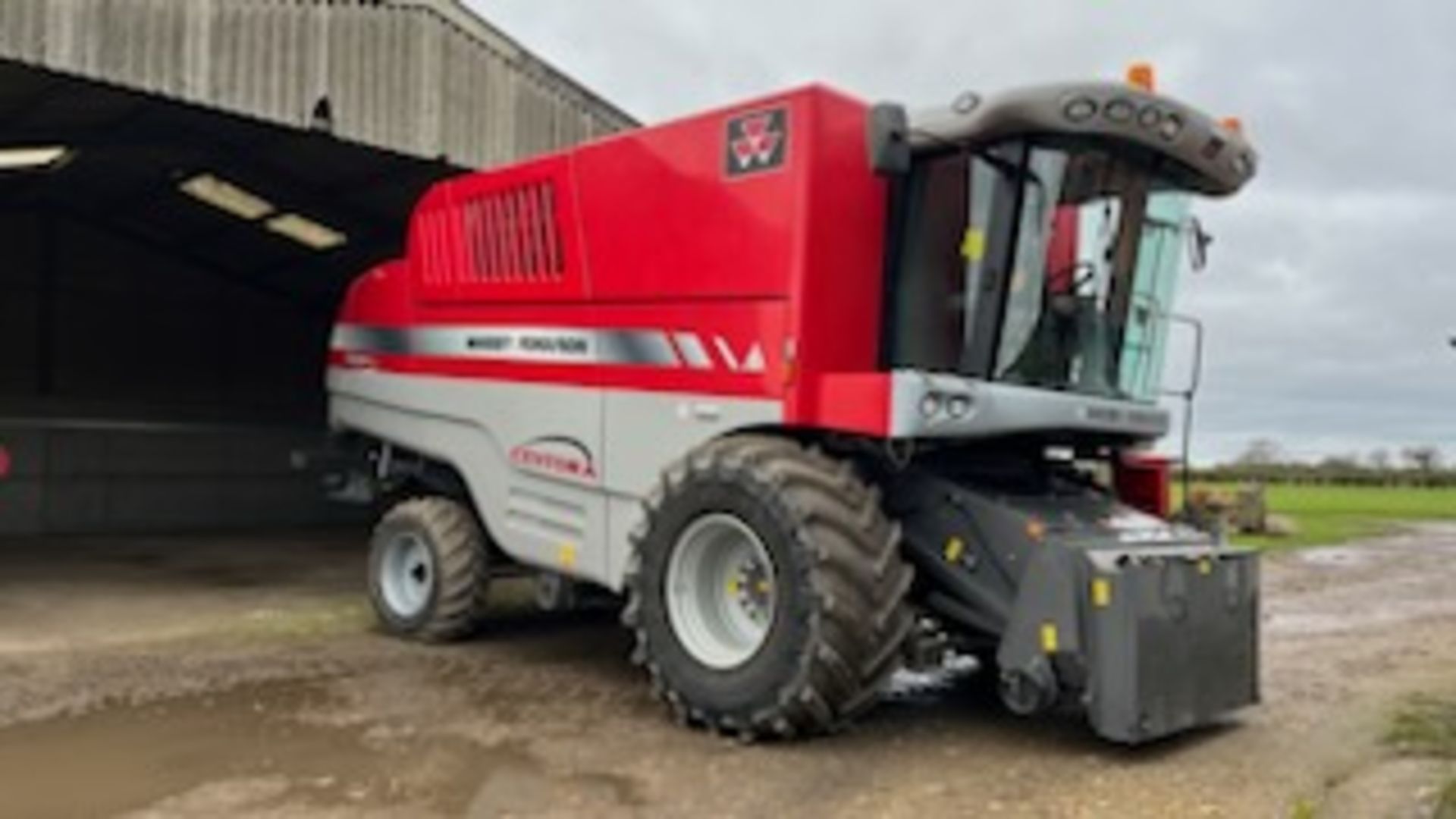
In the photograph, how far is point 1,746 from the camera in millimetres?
6859

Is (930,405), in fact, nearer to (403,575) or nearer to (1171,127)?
(1171,127)

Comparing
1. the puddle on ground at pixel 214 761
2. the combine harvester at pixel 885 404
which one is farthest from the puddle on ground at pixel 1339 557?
the puddle on ground at pixel 214 761

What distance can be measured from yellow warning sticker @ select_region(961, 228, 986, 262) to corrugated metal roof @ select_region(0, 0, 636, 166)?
609cm

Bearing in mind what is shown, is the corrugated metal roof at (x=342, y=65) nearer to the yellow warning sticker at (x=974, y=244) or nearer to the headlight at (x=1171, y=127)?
the yellow warning sticker at (x=974, y=244)

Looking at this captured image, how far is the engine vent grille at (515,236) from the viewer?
881cm

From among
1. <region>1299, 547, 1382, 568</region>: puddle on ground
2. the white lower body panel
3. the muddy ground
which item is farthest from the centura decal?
<region>1299, 547, 1382, 568</region>: puddle on ground

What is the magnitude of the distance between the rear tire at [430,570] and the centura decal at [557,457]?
943 mm

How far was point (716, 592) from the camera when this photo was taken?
287 inches

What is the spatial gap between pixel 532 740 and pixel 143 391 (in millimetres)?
16175

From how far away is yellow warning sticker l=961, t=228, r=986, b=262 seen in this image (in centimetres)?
704

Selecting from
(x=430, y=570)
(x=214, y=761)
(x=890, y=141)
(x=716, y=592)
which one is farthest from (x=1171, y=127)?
(x=430, y=570)

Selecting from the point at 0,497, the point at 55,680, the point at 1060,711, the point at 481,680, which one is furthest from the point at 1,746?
the point at 0,497

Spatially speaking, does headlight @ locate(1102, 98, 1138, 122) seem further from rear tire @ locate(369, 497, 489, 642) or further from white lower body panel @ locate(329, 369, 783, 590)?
rear tire @ locate(369, 497, 489, 642)

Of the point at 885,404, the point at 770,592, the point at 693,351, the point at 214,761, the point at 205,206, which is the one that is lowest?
the point at 214,761
